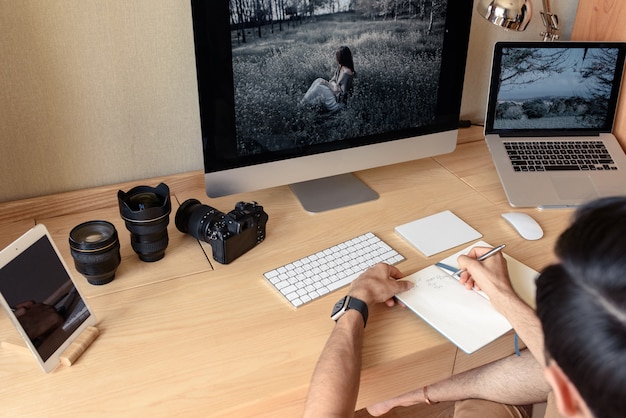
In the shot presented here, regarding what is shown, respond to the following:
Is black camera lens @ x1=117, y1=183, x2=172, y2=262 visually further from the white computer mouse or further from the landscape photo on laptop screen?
Result: the landscape photo on laptop screen

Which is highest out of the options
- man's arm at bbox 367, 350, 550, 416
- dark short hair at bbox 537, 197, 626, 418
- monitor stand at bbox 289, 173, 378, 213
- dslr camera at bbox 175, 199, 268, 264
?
dark short hair at bbox 537, 197, 626, 418

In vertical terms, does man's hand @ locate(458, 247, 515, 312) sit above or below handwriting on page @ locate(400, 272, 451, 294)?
above

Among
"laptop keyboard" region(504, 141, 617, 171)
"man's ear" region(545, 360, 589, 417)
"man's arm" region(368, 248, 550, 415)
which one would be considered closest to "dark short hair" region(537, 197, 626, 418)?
"man's ear" region(545, 360, 589, 417)

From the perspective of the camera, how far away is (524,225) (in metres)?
1.29

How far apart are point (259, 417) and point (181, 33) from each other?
2.67 ft

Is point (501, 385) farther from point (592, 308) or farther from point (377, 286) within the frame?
point (592, 308)

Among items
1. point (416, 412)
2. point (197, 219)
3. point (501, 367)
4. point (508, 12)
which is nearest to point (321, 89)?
point (197, 219)

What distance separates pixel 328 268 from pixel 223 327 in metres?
0.24

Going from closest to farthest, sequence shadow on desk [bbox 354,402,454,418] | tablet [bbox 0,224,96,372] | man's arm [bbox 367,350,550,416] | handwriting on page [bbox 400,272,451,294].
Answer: tablet [bbox 0,224,96,372] → handwriting on page [bbox 400,272,451,294] → man's arm [bbox 367,350,550,416] → shadow on desk [bbox 354,402,454,418]

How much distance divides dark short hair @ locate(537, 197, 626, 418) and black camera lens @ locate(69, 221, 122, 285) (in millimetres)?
739

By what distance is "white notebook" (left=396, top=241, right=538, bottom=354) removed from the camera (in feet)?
3.25

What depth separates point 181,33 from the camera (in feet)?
4.17

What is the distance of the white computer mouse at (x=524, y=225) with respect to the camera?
4.16 feet

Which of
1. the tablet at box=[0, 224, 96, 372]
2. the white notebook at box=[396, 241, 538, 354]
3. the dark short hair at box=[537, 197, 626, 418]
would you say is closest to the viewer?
the dark short hair at box=[537, 197, 626, 418]
